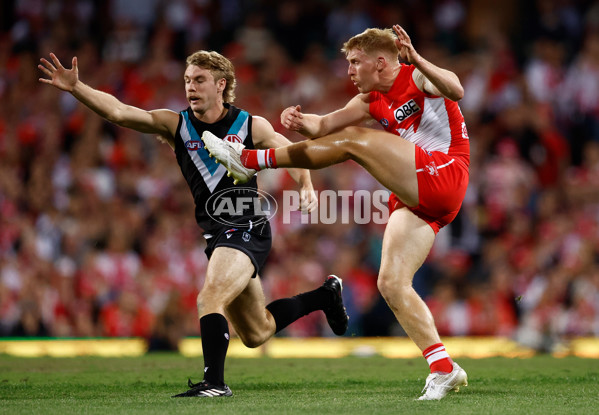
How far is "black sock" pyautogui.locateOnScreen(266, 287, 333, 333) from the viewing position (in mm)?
7199

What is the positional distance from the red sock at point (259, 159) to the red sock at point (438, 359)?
1.71 m

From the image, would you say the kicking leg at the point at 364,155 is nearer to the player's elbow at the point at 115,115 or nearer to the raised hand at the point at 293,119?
the raised hand at the point at 293,119

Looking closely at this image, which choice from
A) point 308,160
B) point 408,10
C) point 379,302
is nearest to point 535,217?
point 379,302

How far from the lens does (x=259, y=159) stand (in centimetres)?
602

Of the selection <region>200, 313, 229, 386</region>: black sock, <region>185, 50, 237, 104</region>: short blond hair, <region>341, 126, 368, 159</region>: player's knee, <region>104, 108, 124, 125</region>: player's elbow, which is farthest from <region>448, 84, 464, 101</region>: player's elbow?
<region>104, 108, 124, 125</region>: player's elbow

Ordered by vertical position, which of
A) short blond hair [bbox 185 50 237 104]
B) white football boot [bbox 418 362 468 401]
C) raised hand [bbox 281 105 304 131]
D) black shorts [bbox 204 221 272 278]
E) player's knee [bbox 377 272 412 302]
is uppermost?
short blond hair [bbox 185 50 237 104]

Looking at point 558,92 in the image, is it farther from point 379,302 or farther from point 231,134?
point 231,134

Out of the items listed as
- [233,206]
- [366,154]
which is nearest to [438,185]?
[366,154]

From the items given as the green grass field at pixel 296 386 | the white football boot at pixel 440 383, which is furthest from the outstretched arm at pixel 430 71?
the green grass field at pixel 296 386

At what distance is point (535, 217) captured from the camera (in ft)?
44.4

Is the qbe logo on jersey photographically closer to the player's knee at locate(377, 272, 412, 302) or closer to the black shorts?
the black shorts

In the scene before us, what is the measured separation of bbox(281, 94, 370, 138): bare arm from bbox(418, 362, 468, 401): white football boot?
197cm

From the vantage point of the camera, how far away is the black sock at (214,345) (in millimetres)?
5887

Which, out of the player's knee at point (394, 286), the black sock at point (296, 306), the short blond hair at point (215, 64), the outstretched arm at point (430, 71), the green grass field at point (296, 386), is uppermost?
the short blond hair at point (215, 64)
